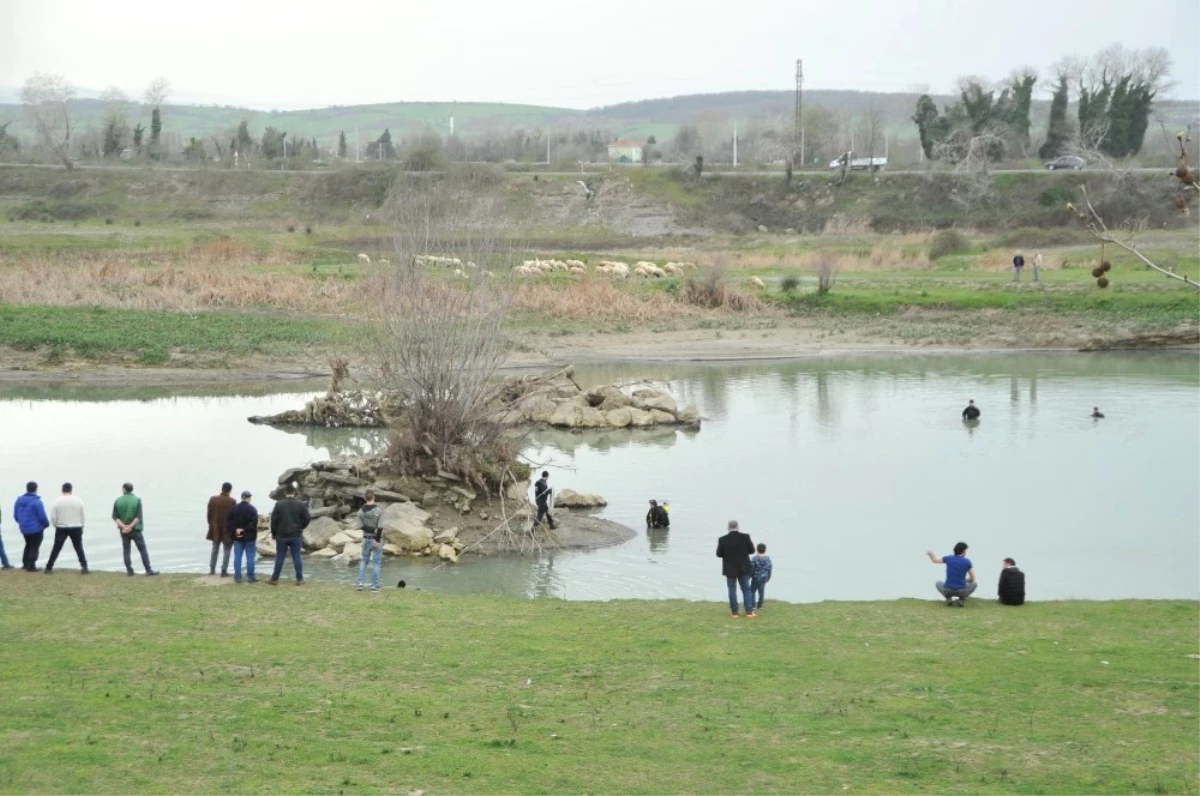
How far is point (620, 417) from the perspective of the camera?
136 feet

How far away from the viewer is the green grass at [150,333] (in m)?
51.0

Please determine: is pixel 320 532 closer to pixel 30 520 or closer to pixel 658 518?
pixel 30 520

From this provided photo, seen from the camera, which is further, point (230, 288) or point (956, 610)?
point (230, 288)

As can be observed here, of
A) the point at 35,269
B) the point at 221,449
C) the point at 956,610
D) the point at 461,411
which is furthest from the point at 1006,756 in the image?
the point at 35,269

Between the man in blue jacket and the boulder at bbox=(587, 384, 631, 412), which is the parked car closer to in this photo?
the boulder at bbox=(587, 384, 631, 412)

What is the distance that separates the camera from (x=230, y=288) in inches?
2387

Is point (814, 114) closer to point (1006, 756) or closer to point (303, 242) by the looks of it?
point (303, 242)

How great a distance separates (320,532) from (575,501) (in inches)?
241

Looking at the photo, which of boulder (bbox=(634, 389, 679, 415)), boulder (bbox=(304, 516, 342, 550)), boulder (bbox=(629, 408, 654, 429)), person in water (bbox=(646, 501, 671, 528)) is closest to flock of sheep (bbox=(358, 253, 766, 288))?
boulder (bbox=(634, 389, 679, 415))

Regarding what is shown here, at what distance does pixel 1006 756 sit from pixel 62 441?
30.6m

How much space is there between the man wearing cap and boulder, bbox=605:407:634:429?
69.1 ft

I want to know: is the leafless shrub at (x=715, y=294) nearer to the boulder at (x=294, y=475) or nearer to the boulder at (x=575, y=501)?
the boulder at (x=575, y=501)

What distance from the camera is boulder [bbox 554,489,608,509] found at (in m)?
29.8

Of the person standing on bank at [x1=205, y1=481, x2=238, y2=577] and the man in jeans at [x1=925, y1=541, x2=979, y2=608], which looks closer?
the man in jeans at [x1=925, y1=541, x2=979, y2=608]
